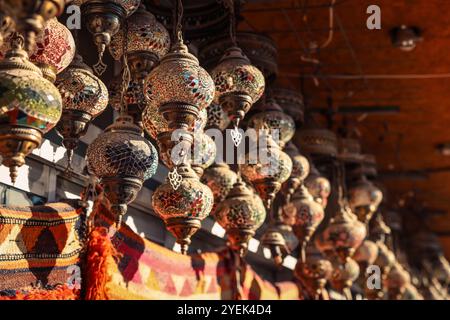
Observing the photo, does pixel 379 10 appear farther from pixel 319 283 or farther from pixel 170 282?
pixel 170 282

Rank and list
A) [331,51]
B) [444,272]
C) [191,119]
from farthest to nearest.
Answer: [444,272] → [331,51] → [191,119]

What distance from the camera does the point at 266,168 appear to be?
3000 mm

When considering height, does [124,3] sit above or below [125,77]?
above

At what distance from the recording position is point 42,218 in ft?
8.64

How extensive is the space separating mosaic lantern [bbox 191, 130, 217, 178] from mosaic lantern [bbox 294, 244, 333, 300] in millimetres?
1750

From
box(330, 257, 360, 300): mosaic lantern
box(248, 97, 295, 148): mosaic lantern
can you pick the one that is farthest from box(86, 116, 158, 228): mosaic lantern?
box(330, 257, 360, 300): mosaic lantern

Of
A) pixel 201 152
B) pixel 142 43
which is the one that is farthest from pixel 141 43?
pixel 201 152

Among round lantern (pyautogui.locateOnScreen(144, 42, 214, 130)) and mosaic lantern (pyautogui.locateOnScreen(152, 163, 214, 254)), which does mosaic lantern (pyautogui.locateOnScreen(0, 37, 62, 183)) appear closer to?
round lantern (pyautogui.locateOnScreen(144, 42, 214, 130))

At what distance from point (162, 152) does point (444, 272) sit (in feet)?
22.6

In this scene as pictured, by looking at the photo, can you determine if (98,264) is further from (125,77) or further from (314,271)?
(314,271)

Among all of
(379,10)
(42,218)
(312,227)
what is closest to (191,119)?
(42,218)

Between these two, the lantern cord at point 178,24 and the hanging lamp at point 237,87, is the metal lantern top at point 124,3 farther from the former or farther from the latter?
the hanging lamp at point 237,87

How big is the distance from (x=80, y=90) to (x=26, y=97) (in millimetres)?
574

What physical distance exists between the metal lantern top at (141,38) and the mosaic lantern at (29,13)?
0.92 m
